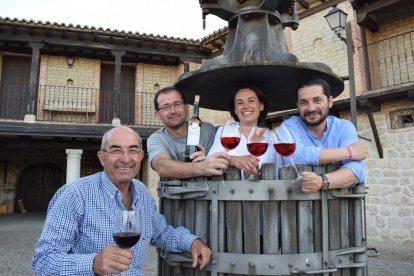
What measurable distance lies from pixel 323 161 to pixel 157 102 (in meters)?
1.38

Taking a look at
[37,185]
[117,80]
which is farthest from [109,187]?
[37,185]

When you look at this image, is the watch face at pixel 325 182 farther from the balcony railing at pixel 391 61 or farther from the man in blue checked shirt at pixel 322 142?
the balcony railing at pixel 391 61

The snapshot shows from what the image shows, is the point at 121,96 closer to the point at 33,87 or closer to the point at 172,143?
the point at 33,87

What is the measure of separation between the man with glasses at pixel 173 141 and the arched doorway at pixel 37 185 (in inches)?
553

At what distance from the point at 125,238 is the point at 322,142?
1.42 meters

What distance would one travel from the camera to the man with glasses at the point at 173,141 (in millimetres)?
2146

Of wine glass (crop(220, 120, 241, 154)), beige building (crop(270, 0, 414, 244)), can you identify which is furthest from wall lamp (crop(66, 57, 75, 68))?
wine glass (crop(220, 120, 241, 154))

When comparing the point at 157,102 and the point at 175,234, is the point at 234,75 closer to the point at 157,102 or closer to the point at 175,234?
the point at 157,102

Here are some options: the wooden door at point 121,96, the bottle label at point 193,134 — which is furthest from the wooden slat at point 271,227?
the wooden door at point 121,96

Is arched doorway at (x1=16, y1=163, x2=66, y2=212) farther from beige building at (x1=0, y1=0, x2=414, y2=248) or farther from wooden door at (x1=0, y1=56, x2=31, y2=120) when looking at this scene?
wooden door at (x1=0, y1=56, x2=31, y2=120)

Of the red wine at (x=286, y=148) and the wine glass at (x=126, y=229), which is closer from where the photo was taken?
the wine glass at (x=126, y=229)

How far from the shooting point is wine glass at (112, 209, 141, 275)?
1630 millimetres

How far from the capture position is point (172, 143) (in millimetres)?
2617

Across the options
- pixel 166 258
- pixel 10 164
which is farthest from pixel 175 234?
pixel 10 164
